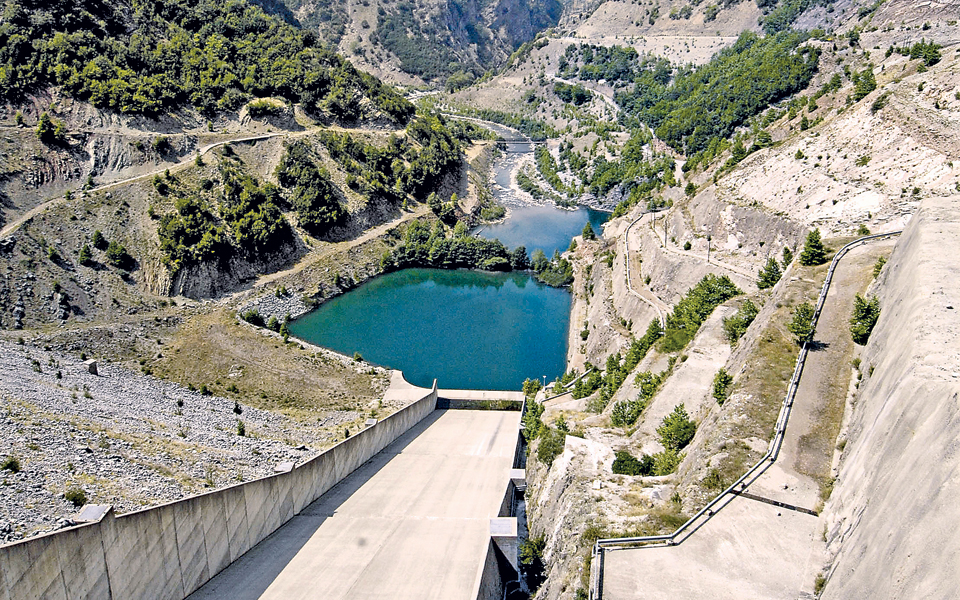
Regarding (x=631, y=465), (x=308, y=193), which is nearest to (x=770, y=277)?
(x=631, y=465)

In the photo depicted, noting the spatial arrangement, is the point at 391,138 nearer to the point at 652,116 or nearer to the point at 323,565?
the point at 652,116

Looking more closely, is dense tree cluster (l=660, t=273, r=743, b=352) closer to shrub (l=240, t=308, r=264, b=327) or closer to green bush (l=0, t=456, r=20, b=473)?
green bush (l=0, t=456, r=20, b=473)

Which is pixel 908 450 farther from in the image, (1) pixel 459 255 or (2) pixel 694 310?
(1) pixel 459 255

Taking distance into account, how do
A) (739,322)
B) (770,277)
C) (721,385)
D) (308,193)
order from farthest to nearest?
(308,193) < (770,277) < (739,322) < (721,385)

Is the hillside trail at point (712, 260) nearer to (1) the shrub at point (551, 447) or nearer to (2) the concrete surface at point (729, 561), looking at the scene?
(1) the shrub at point (551, 447)

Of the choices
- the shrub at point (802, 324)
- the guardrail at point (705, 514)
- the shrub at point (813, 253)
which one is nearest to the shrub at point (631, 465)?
the guardrail at point (705, 514)
